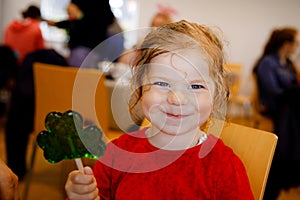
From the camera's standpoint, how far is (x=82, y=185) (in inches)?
22.1

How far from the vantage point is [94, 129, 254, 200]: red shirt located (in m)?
0.70

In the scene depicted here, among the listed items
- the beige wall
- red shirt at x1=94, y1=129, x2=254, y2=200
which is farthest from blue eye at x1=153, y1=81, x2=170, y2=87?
the beige wall

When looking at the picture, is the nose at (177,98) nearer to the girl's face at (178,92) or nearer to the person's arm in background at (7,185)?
the girl's face at (178,92)

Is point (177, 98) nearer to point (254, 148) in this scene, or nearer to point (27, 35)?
point (254, 148)

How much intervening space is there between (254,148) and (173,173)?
9.5 inches

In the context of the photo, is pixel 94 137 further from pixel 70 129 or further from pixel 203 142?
pixel 203 142

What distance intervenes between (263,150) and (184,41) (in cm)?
33

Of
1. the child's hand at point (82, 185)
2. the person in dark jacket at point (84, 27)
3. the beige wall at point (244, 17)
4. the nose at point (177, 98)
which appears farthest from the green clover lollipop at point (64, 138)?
the beige wall at point (244, 17)

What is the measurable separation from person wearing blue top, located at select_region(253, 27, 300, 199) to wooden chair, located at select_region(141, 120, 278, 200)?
1.27 metres

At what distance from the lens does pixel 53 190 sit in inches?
88.9

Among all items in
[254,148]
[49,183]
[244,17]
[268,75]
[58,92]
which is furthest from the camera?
[244,17]

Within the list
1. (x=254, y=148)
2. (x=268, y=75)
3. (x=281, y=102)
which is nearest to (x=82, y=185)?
(x=254, y=148)

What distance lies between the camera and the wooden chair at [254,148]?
81cm

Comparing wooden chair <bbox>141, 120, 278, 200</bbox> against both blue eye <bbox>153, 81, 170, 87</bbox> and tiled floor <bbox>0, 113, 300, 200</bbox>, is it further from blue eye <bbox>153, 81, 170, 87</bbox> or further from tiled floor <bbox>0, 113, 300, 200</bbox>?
tiled floor <bbox>0, 113, 300, 200</bbox>
